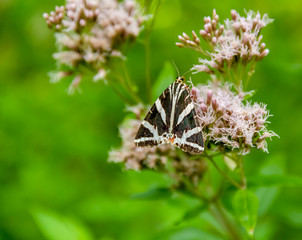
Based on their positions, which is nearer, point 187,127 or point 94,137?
point 187,127

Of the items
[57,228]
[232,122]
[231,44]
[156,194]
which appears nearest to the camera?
[232,122]

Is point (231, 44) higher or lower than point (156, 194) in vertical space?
higher

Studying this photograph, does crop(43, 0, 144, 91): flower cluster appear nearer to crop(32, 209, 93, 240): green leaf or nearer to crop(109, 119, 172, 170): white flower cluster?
crop(109, 119, 172, 170): white flower cluster

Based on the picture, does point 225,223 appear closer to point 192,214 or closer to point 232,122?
point 192,214

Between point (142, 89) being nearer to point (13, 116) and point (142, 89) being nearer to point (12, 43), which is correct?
point (13, 116)

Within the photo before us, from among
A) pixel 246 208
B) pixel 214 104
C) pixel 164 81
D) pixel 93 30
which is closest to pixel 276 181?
pixel 246 208

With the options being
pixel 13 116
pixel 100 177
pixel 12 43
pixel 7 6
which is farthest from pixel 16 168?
pixel 7 6

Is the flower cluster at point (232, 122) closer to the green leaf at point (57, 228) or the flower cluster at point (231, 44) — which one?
the flower cluster at point (231, 44)
